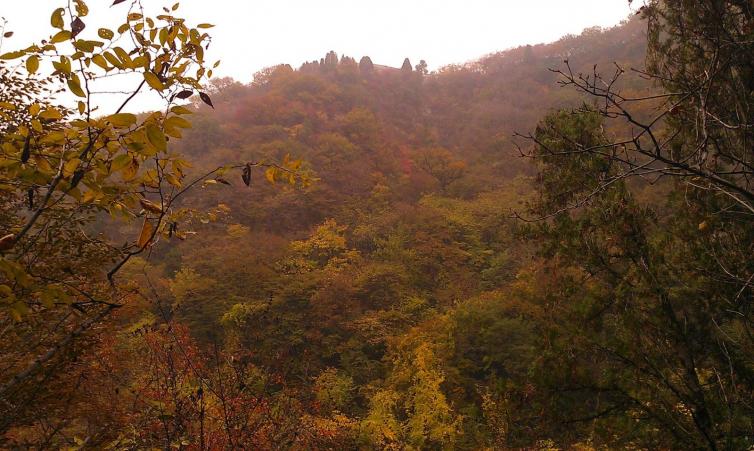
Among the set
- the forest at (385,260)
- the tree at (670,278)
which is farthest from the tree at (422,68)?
the tree at (670,278)

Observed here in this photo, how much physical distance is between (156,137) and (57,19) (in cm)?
41

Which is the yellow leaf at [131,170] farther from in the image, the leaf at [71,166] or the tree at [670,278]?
the tree at [670,278]

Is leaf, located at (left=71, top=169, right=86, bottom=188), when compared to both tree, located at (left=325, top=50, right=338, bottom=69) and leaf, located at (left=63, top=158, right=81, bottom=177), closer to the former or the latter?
leaf, located at (left=63, top=158, right=81, bottom=177)

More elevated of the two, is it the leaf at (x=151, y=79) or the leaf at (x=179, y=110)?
the leaf at (x=151, y=79)

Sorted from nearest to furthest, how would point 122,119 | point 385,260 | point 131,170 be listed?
point 122,119 < point 131,170 < point 385,260

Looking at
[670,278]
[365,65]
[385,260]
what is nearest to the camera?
[670,278]

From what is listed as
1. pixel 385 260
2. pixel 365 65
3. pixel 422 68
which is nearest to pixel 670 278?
pixel 385 260

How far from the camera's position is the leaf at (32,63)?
3.77ft

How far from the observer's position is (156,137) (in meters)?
1.12

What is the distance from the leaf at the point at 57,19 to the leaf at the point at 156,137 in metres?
0.36

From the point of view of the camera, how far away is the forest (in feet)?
5.08

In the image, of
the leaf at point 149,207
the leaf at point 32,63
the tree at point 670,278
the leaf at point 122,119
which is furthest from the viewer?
the tree at point 670,278

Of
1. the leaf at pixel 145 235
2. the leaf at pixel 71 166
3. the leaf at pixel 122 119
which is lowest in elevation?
the leaf at pixel 145 235

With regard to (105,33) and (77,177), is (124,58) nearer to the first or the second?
(105,33)
